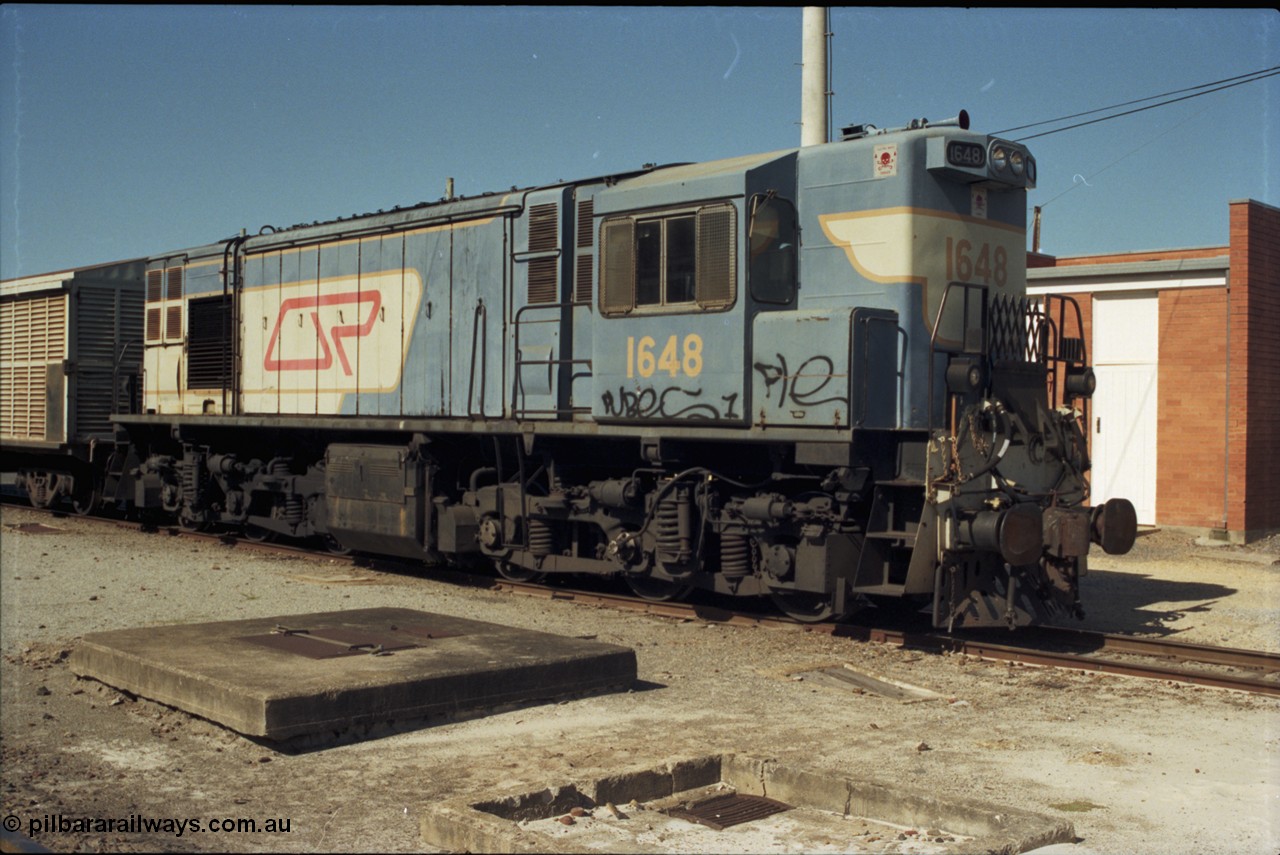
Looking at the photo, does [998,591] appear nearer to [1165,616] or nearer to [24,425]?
[1165,616]

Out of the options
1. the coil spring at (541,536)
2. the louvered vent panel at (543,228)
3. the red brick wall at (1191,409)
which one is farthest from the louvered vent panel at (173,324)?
the red brick wall at (1191,409)

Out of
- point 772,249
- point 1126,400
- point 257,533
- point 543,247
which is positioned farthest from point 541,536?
point 1126,400

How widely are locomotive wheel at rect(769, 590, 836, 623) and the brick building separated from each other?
35.7 ft

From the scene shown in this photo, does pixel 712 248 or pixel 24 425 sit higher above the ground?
pixel 712 248

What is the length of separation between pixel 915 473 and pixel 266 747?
543cm

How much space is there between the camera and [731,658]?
→ 31.5ft

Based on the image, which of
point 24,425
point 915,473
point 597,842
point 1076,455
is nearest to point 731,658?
point 915,473

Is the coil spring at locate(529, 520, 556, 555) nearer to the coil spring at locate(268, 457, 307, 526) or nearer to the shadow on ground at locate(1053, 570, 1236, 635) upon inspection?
the coil spring at locate(268, 457, 307, 526)

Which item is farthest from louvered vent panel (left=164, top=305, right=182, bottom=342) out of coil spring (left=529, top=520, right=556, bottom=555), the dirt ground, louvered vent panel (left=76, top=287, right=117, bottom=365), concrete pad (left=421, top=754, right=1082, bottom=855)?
concrete pad (left=421, top=754, right=1082, bottom=855)

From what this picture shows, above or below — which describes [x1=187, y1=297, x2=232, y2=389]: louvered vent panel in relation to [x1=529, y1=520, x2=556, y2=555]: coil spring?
above

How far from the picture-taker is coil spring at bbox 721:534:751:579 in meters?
10.8

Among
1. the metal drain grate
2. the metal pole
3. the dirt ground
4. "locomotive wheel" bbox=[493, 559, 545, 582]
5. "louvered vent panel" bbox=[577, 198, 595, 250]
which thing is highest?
the metal pole

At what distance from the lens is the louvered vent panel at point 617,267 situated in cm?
1112

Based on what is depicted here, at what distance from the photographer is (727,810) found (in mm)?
5891
